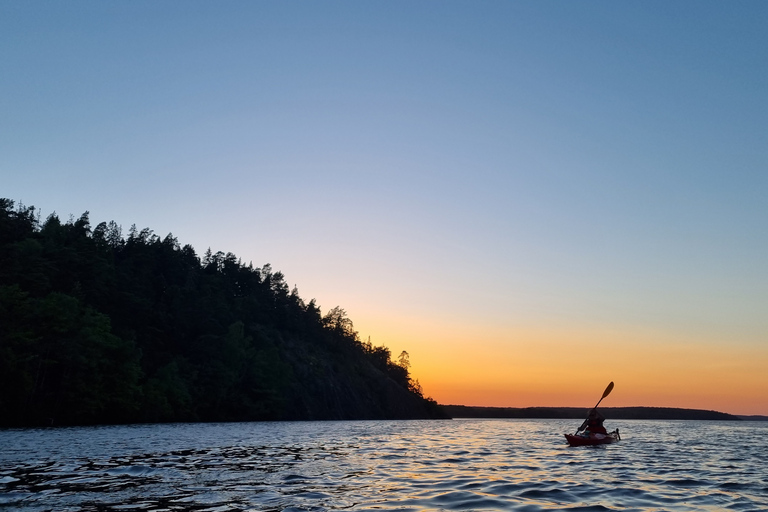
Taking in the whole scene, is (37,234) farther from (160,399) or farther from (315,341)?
(315,341)

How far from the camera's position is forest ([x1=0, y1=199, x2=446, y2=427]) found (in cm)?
6888

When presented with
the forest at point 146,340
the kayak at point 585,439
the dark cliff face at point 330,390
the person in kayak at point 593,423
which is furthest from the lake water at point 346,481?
the dark cliff face at point 330,390

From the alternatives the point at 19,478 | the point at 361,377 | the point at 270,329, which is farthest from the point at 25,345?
the point at 361,377

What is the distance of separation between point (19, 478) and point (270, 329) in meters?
138

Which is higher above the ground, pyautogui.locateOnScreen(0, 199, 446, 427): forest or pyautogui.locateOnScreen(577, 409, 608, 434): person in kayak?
pyautogui.locateOnScreen(0, 199, 446, 427): forest

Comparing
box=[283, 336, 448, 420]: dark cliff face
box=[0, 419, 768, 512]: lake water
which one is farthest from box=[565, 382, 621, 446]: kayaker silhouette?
box=[283, 336, 448, 420]: dark cliff face

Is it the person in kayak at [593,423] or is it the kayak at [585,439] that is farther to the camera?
the person in kayak at [593,423]

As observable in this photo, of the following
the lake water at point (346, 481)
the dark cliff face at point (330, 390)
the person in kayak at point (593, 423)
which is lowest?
the lake water at point (346, 481)

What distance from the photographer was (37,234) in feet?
338

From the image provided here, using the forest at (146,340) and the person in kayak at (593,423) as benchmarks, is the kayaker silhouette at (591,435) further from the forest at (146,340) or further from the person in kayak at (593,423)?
the forest at (146,340)

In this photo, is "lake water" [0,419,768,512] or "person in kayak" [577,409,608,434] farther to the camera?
"person in kayak" [577,409,608,434]

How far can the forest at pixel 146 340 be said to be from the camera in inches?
2712

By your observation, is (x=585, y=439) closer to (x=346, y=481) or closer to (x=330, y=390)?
(x=346, y=481)

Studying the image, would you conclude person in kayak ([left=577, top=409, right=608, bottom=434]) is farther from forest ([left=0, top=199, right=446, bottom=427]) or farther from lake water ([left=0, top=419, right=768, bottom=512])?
forest ([left=0, top=199, right=446, bottom=427])
